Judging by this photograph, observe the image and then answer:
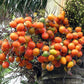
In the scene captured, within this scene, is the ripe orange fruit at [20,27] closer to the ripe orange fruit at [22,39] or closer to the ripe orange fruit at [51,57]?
the ripe orange fruit at [22,39]

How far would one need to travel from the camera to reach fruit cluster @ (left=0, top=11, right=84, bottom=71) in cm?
112

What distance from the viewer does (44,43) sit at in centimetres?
120

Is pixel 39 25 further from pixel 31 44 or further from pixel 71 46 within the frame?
pixel 71 46

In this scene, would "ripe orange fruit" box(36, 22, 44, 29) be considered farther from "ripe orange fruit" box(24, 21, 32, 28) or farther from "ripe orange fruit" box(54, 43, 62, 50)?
"ripe orange fruit" box(54, 43, 62, 50)

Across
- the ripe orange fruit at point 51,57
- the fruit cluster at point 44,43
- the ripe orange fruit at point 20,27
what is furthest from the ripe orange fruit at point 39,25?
the ripe orange fruit at point 51,57

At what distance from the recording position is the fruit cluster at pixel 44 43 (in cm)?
112

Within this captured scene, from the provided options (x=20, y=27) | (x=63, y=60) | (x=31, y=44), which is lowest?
(x=63, y=60)

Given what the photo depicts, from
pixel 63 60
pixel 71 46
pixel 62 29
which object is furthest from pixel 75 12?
pixel 63 60

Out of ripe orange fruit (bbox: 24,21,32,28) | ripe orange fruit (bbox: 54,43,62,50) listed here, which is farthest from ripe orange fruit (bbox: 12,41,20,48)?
ripe orange fruit (bbox: 54,43,62,50)

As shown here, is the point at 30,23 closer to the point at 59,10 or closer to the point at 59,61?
the point at 59,61

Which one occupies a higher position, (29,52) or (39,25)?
(39,25)

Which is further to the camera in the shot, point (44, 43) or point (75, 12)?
point (75, 12)

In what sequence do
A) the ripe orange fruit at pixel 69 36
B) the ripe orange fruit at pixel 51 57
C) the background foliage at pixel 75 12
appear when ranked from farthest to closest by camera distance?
the background foliage at pixel 75 12
the ripe orange fruit at pixel 69 36
the ripe orange fruit at pixel 51 57

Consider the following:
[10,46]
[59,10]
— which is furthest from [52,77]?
[59,10]
